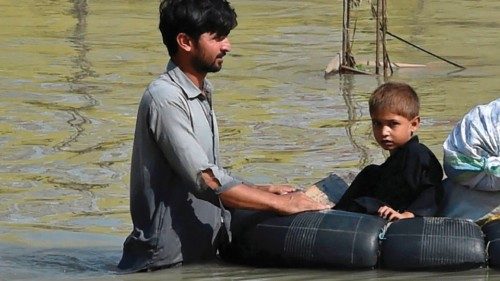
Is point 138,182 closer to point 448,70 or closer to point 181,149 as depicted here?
point 181,149

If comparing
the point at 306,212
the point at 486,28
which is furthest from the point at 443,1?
the point at 306,212

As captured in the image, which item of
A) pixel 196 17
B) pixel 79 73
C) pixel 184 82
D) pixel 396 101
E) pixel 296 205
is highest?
pixel 196 17

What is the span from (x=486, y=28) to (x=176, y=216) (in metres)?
13.3

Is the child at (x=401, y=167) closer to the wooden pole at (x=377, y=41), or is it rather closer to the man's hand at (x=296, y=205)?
the man's hand at (x=296, y=205)

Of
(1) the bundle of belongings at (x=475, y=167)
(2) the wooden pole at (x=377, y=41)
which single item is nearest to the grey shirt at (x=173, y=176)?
(1) the bundle of belongings at (x=475, y=167)

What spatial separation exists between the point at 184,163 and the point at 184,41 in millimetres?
572

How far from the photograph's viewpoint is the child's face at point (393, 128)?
20.0ft

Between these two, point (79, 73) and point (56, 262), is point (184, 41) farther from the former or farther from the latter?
point (79, 73)

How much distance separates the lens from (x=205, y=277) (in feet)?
19.7

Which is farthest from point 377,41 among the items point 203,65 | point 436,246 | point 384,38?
point 436,246

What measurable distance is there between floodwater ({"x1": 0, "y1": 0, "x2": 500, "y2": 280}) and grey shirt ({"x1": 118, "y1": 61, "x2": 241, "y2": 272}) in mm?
119

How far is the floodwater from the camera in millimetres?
7473

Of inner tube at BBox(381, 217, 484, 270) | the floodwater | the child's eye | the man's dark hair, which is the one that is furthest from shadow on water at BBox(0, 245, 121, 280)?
the child's eye

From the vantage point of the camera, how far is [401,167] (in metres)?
6.06
